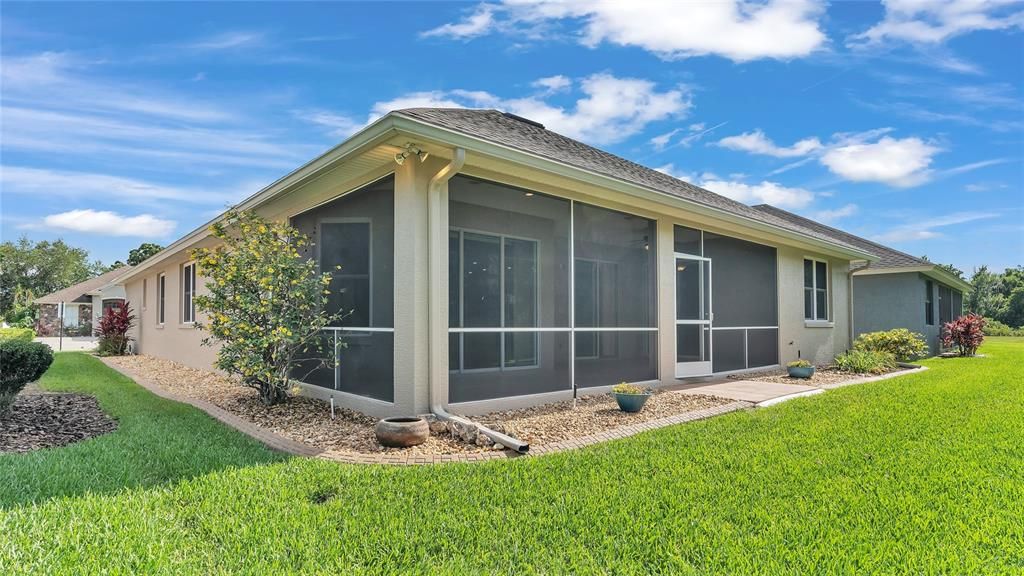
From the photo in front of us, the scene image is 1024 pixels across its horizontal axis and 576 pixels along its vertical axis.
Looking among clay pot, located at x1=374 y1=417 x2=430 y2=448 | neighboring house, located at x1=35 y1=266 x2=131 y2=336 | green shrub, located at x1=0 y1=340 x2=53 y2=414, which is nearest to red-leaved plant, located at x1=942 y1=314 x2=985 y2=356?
clay pot, located at x1=374 y1=417 x2=430 y2=448

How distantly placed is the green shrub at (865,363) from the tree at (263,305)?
10.7 m

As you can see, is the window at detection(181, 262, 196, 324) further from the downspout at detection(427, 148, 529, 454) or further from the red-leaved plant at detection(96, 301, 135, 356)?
the downspout at detection(427, 148, 529, 454)

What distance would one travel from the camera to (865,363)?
11.4m

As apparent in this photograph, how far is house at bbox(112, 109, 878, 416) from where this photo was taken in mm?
5848

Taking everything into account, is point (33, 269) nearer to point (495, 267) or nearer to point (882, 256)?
point (495, 267)

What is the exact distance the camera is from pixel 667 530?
3111 millimetres

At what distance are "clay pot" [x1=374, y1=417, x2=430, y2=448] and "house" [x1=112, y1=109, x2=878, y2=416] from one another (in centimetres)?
83

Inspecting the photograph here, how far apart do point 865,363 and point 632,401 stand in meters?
7.72

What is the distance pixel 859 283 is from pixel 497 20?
15313 millimetres

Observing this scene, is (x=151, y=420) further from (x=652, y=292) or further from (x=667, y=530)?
(x=652, y=292)

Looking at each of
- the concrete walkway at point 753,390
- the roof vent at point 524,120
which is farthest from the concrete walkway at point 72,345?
the concrete walkway at point 753,390

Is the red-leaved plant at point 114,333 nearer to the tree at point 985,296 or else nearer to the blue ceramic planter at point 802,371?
the blue ceramic planter at point 802,371

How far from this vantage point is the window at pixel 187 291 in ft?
42.5

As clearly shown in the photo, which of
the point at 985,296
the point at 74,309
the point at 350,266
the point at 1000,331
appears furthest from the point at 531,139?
the point at 985,296
